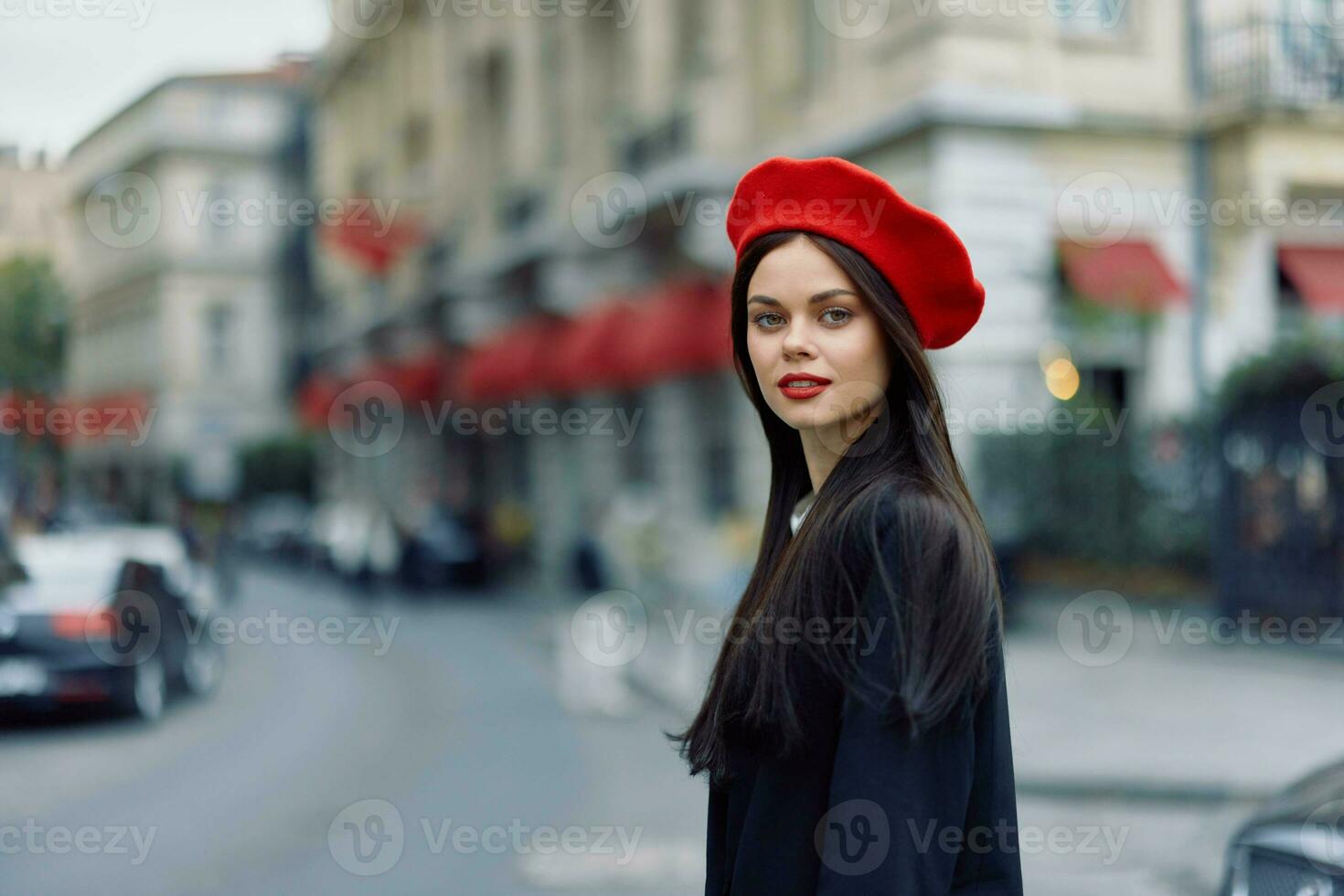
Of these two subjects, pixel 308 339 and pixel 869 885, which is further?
pixel 308 339

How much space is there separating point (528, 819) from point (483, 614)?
12357mm

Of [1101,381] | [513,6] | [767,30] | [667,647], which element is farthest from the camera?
[513,6]

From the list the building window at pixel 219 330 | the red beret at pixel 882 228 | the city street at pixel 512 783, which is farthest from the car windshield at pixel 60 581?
the building window at pixel 219 330

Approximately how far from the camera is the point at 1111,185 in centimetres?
1433

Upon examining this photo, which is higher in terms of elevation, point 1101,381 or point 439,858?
point 1101,381

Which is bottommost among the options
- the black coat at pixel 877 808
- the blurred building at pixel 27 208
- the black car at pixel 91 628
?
the black car at pixel 91 628

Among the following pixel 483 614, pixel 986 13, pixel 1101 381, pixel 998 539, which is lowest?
pixel 483 614

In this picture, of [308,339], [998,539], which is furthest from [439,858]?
[308,339]

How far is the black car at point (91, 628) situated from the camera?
387 inches

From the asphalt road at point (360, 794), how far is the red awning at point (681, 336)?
15.9 ft

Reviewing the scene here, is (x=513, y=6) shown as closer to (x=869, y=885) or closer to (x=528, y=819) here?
(x=528, y=819)

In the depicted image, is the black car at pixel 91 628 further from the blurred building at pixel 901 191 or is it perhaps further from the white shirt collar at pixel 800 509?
the white shirt collar at pixel 800 509

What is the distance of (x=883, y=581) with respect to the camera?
1.62 metres

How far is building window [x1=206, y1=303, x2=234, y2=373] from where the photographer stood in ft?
153
